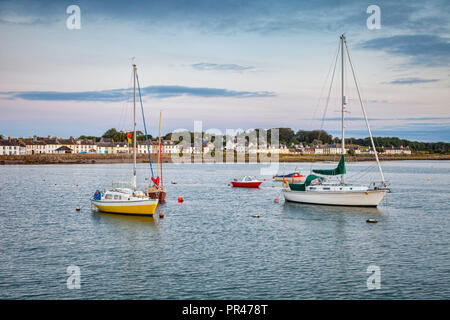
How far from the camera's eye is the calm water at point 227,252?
63.7 ft

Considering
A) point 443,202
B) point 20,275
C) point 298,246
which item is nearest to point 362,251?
point 298,246

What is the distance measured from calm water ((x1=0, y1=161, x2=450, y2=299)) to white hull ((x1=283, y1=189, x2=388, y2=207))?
71cm

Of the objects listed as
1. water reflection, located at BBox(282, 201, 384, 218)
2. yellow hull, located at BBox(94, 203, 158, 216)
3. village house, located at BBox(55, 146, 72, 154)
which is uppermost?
village house, located at BBox(55, 146, 72, 154)

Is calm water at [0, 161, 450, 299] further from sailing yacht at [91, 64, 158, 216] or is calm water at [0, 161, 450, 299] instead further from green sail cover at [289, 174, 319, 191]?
green sail cover at [289, 174, 319, 191]

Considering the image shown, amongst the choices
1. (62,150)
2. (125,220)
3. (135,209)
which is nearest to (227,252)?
(125,220)

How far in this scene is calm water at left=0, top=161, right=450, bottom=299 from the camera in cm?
1942

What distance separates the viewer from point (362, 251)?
26234 mm

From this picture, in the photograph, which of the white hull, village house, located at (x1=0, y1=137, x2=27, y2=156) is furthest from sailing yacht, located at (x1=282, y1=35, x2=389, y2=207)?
village house, located at (x1=0, y1=137, x2=27, y2=156)

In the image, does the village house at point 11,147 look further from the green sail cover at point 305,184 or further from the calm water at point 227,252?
the green sail cover at point 305,184

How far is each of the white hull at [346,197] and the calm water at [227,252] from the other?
0.71 meters

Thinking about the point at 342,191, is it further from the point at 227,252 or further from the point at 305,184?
the point at 227,252

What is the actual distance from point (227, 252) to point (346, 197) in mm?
19502

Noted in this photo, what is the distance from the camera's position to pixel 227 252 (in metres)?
25.7

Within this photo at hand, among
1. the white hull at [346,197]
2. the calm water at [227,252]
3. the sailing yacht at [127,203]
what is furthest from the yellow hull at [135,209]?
the white hull at [346,197]
